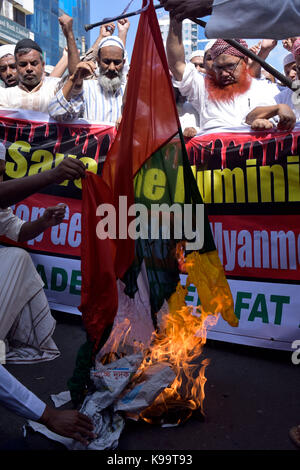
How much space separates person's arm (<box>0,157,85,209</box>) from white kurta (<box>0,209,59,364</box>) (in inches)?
40.9

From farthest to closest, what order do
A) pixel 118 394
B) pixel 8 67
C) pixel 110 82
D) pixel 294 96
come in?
pixel 8 67
pixel 110 82
pixel 294 96
pixel 118 394

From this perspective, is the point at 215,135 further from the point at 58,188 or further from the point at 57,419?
the point at 57,419

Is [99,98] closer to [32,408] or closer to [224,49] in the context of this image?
[224,49]

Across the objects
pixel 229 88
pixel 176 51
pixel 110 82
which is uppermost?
pixel 176 51

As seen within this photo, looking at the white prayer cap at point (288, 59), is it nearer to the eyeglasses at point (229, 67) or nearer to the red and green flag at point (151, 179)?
the eyeglasses at point (229, 67)

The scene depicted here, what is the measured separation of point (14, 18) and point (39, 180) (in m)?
35.3

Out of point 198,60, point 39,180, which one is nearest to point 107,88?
point 198,60

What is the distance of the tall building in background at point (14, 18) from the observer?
2866 cm

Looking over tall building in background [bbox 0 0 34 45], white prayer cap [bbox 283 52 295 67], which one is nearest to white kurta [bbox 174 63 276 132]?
white prayer cap [bbox 283 52 295 67]

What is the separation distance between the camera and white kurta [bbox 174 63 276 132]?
4.34 m

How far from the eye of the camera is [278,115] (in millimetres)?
3777

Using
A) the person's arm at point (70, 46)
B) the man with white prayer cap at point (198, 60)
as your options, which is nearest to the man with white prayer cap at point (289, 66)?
the man with white prayer cap at point (198, 60)

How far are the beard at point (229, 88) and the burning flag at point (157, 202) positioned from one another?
1.94 meters
